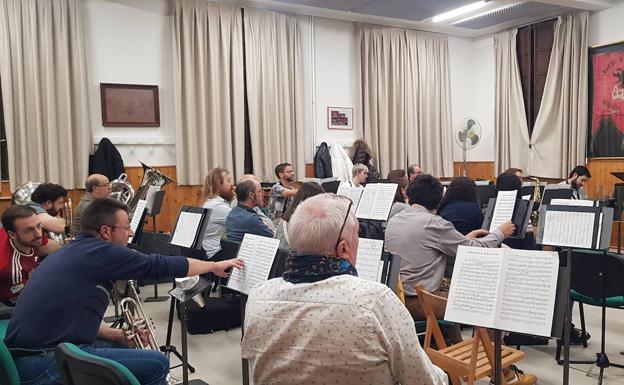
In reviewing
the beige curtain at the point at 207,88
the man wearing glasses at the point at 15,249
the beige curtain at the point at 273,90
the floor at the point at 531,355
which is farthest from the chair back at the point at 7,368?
the beige curtain at the point at 273,90

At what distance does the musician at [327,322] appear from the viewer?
1493 mm

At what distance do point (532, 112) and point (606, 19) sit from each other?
66.9 inches

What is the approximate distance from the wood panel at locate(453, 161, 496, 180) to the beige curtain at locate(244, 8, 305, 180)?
323 centimetres

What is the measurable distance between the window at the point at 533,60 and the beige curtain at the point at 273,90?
3796 mm

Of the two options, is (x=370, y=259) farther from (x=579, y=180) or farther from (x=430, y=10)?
(x=430, y=10)

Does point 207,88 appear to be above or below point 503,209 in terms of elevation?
above

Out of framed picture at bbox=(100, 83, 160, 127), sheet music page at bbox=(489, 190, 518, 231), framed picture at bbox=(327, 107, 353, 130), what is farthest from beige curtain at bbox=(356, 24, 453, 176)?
sheet music page at bbox=(489, 190, 518, 231)

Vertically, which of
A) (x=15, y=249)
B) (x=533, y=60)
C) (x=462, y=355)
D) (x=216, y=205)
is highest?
(x=533, y=60)

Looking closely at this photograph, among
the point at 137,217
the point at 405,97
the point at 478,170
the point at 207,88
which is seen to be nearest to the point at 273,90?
the point at 207,88

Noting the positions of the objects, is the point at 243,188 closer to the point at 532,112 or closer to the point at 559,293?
the point at 559,293

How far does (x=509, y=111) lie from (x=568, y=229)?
21.1 feet

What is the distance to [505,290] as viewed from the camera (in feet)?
7.17

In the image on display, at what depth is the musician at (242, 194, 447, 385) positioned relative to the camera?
4.90 feet

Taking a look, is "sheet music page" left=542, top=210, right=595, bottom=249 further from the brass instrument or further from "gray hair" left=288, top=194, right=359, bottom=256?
the brass instrument
